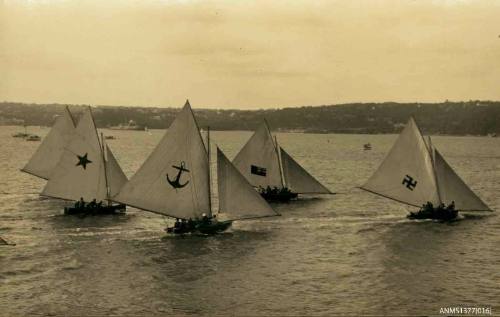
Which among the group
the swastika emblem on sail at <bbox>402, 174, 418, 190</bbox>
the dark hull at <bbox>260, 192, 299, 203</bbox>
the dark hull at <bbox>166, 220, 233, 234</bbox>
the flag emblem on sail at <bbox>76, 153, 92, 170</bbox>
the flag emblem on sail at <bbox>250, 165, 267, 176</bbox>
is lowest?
the dark hull at <bbox>166, 220, 233, 234</bbox>

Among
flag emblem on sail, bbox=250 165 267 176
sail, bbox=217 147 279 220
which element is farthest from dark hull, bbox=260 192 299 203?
sail, bbox=217 147 279 220

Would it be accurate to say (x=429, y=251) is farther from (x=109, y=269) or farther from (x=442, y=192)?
(x=109, y=269)

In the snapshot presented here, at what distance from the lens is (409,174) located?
71.4 m

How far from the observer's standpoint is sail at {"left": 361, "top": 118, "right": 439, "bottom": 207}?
7100 cm

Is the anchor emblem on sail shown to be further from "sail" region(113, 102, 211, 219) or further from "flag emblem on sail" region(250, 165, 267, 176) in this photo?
"flag emblem on sail" region(250, 165, 267, 176)

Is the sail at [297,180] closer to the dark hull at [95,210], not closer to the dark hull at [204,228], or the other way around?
the dark hull at [95,210]

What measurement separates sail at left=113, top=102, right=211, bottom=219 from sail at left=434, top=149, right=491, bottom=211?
24.5 m

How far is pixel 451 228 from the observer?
67625 millimetres

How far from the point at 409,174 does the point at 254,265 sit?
81.4 feet

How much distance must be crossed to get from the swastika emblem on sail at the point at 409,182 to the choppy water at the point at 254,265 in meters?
3.67

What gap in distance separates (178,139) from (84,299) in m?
20.3

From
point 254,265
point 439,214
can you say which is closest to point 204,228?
point 254,265

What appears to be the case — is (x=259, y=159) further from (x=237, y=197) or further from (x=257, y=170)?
(x=237, y=197)

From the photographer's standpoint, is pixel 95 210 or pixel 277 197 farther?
pixel 277 197
